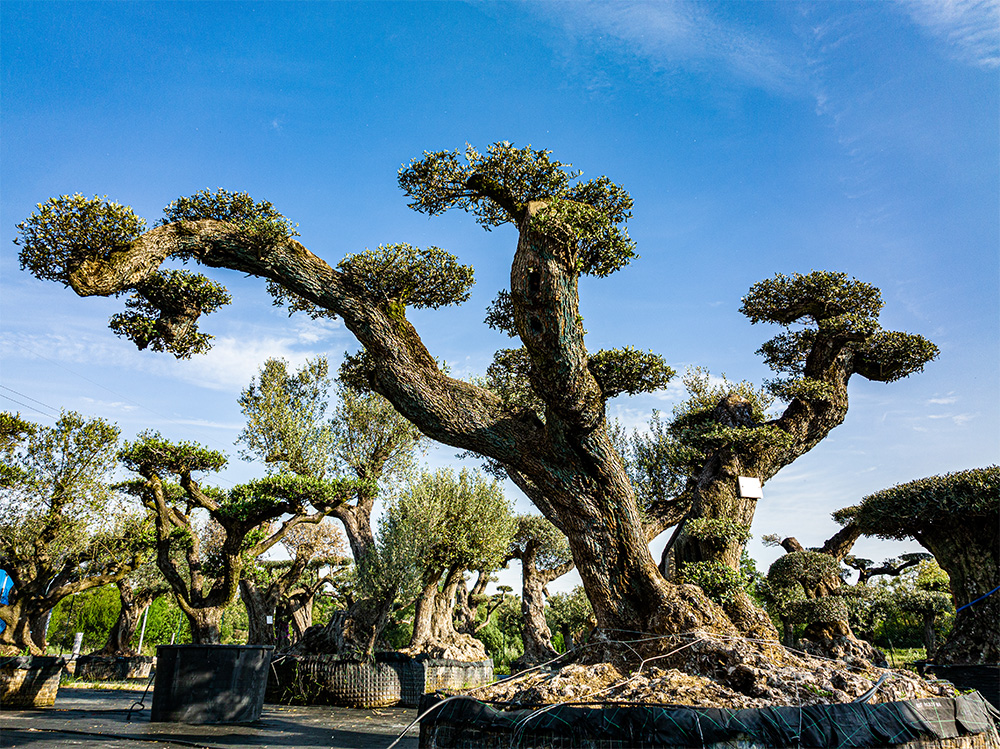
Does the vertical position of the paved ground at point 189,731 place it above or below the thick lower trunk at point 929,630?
above

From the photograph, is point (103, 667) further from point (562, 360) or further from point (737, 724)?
point (737, 724)

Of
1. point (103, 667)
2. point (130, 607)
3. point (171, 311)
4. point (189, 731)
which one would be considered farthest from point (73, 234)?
point (130, 607)

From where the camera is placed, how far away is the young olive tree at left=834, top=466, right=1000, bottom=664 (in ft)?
34.6

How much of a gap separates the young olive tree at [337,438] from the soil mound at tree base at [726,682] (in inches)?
443

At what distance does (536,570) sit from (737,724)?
1888 cm

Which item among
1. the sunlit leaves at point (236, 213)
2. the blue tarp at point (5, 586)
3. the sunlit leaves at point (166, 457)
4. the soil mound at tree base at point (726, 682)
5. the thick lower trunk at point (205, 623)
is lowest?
the soil mound at tree base at point (726, 682)

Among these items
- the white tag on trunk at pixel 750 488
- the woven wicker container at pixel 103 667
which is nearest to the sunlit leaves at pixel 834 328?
the white tag on trunk at pixel 750 488

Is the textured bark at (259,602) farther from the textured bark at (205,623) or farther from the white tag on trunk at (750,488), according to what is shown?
the white tag on trunk at (750,488)

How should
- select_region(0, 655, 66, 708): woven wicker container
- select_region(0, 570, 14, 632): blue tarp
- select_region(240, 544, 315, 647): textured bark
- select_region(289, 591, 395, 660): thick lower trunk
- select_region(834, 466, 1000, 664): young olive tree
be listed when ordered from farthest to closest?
select_region(240, 544, 315, 647): textured bark < select_region(289, 591, 395, 660): thick lower trunk < select_region(0, 570, 14, 632): blue tarp < select_region(0, 655, 66, 708): woven wicker container < select_region(834, 466, 1000, 664): young olive tree

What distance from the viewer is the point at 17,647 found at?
13.1 m

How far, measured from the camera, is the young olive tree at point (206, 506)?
12.8 metres

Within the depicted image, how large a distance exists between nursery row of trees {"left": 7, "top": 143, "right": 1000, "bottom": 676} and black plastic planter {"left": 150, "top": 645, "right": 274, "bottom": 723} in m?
3.88

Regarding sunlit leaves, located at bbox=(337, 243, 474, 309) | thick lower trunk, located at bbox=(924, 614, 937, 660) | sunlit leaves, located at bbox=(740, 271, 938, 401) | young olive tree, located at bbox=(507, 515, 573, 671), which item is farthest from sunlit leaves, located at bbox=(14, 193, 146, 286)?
thick lower trunk, located at bbox=(924, 614, 937, 660)

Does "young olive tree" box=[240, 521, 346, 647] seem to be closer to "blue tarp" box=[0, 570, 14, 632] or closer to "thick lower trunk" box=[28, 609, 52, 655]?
"thick lower trunk" box=[28, 609, 52, 655]
